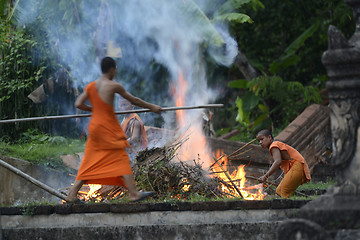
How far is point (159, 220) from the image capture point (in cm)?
688

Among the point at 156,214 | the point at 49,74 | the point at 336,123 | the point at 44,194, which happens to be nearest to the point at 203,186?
the point at 156,214

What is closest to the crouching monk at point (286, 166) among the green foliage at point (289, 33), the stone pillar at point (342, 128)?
the stone pillar at point (342, 128)

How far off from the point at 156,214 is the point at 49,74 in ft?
23.9

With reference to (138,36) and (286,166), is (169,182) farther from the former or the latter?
(138,36)

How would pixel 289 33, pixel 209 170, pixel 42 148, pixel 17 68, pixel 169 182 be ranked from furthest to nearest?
pixel 289 33 < pixel 17 68 < pixel 42 148 < pixel 209 170 < pixel 169 182

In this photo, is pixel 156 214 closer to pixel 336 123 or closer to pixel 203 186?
pixel 203 186

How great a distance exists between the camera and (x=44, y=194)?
406 inches

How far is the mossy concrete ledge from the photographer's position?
21.9 feet

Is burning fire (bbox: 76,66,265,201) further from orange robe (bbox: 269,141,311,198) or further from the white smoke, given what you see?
the white smoke

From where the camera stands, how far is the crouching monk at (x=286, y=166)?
844 centimetres

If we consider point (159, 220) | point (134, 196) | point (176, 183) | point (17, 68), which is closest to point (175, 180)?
point (176, 183)

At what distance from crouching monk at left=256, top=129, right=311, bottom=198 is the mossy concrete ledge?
5.42 feet

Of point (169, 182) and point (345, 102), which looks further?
point (169, 182)

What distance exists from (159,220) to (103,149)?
1.05 meters
